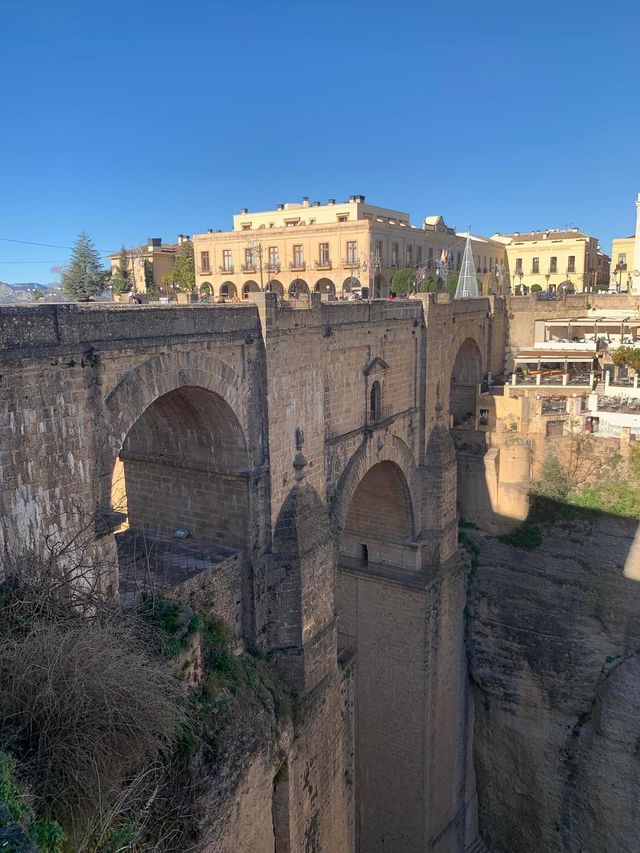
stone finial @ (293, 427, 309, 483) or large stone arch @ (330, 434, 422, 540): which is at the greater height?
stone finial @ (293, 427, 309, 483)

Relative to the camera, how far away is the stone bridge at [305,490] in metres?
7.50

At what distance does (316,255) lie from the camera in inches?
1372

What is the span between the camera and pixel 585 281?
4438 centimetres

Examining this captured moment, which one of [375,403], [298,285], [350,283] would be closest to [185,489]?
[375,403]

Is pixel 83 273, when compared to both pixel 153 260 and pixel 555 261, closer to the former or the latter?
pixel 153 260

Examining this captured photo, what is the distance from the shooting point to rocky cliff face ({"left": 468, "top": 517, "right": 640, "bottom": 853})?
653 inches

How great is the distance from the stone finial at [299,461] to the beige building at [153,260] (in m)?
31.0

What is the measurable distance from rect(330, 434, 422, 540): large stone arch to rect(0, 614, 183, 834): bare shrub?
649 cm

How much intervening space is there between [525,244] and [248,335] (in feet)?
133

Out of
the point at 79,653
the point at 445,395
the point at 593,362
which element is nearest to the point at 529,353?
the point at 593,362

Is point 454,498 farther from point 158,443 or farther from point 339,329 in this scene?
point 158,443

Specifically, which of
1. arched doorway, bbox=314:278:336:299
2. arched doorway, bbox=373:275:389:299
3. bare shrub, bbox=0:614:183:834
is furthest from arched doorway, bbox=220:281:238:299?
bare shrub, bbox=0:614:183:834

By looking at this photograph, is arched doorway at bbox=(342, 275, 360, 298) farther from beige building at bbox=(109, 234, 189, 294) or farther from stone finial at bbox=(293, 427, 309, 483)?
stone finial at bbox=(293, 427, 309, 483)

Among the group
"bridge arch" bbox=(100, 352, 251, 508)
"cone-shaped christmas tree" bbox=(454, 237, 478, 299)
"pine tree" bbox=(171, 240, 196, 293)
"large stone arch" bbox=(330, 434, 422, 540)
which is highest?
"pine tree" bbox=(171, 240, 196, 293)
